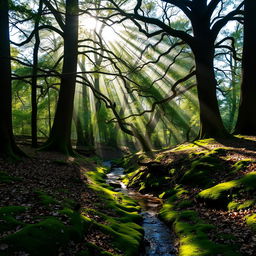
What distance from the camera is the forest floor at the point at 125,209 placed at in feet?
18.5

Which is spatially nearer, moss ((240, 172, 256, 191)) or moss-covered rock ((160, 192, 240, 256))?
moss-covered rock ((160, 192, 240, 256))

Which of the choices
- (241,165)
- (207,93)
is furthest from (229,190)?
(207,93)

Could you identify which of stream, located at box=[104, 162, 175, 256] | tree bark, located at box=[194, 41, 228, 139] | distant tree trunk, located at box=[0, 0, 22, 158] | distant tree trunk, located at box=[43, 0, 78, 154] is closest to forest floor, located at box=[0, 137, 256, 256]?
stream, located at box=[104, 162, 175, 256]

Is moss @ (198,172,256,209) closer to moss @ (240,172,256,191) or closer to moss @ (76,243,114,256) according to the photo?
moss @ (240,172,256,191)

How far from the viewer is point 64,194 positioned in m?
9.34

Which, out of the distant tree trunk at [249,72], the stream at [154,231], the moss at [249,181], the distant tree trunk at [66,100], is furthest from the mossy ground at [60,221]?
the distant tree trunk at [249,72]

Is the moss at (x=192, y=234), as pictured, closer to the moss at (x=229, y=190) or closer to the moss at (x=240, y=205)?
the moss at (x=229, y=190)

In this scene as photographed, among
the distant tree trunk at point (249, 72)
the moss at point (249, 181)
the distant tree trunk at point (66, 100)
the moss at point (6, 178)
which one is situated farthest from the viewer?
the distant tree trunk at point (66, 100)

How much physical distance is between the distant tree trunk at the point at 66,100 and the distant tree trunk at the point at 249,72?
476 inches

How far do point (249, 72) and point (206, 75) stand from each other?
105 inches

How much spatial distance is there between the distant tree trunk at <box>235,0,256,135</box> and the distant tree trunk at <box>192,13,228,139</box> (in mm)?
1673

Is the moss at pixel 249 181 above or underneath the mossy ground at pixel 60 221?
above

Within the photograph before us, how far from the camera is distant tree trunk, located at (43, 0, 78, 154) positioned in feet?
61.7

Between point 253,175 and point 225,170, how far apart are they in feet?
A: 7.22
